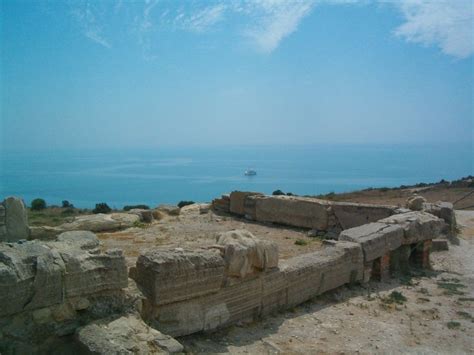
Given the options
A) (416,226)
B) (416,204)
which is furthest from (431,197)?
(416,226)

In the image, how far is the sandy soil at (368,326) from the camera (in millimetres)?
5438

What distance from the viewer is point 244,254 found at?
19.5 ft

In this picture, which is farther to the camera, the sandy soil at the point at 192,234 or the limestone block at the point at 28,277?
the sandy soil at the point at 192,234

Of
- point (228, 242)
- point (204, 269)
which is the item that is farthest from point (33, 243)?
point (228, 242)

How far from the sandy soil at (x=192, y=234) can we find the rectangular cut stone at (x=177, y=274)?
7.95 ft

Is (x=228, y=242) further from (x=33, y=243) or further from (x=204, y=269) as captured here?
(x=33, y=243)

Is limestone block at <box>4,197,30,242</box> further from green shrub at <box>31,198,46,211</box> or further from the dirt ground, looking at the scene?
the dirt ground

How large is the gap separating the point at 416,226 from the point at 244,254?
5.07 m

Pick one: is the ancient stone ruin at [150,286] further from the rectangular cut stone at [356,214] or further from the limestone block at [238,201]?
the limestone block at [238,201]

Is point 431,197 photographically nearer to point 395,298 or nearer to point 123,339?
point 395,298

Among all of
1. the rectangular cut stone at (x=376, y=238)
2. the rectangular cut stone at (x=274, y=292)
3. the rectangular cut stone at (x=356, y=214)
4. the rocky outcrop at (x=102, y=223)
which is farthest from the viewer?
the rectangular cut stone at (x=356, y=214)

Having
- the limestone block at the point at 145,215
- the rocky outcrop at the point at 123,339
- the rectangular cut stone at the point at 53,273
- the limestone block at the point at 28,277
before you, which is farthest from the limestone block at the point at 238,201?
the limestone block at the point at 28,277

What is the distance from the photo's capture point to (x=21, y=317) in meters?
4.23

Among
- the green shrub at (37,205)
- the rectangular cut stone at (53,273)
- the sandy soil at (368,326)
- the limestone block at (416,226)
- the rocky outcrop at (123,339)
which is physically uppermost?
the rectangular cut stone at (53,273)
